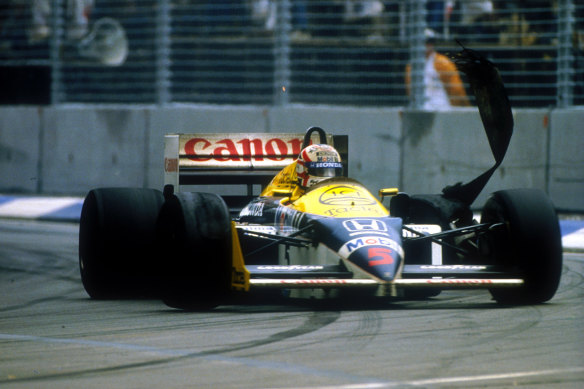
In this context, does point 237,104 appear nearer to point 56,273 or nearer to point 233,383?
point 56,273

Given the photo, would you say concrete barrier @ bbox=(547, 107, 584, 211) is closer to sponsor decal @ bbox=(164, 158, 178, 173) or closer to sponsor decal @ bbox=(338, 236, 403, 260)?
sponsor decal @ bbox=(164, 158, 178, 173)

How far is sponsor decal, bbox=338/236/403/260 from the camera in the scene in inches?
307

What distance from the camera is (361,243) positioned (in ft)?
25.6

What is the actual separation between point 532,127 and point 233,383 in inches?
426

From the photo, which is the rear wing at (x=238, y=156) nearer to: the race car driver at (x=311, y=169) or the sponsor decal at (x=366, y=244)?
the race car driver at (x=311, y=169)

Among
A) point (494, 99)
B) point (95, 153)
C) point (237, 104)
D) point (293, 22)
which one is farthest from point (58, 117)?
point (494, 99)

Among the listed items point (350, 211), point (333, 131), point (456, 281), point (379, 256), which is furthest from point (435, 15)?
point (379, 256)

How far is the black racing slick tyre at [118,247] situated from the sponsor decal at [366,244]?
1.84 meters

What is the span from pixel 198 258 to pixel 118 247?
1371mm

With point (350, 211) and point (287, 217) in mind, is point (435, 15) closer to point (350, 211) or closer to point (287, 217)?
point (287, 217)

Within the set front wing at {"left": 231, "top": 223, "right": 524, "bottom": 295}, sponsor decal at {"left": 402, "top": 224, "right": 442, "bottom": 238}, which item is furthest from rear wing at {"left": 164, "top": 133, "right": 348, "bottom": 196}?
front wing at {"left": 231, "top": 223, "right": 524, "bottom": 295}

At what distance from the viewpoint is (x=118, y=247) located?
29.5 ft

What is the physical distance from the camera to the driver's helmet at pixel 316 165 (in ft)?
31.0

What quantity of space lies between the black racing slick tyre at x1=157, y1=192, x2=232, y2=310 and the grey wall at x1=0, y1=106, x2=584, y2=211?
315 inches
